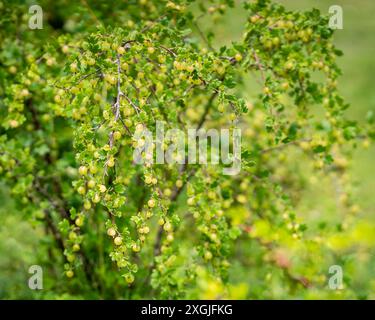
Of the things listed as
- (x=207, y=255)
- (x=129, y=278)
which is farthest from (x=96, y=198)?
(x=207, y=255)

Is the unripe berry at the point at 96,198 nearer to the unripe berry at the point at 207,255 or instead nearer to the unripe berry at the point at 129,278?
the unripe berry at the point at 129,278

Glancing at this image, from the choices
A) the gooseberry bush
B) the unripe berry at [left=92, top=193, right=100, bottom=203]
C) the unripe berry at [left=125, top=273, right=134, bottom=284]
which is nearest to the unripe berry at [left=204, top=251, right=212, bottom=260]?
the gooseberry bush

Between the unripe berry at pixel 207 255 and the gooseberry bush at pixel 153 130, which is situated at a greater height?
the gooseberry bush at pixel 153 130

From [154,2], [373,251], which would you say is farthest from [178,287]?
[373,251]

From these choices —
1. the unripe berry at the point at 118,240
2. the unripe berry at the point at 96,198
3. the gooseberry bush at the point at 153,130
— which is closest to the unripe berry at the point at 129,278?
the gooseberry bush at the point at 153,130

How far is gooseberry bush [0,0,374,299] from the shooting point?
1771mm

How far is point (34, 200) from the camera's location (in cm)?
268

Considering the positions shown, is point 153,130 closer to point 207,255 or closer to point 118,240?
point 118,240

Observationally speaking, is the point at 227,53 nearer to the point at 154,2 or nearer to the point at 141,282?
the point at 154,2

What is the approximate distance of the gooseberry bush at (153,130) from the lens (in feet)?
5.81

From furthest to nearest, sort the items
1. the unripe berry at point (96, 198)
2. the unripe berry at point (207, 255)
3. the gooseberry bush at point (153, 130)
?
the unripe berry at point (207, 255) → the gooseberry bush at point (153, 130) → the unripe berry at point (96, 198)

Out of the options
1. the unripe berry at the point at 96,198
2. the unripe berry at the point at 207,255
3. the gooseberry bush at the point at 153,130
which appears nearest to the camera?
the unripe berry at the point at 96,198

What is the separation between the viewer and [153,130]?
6.30ft

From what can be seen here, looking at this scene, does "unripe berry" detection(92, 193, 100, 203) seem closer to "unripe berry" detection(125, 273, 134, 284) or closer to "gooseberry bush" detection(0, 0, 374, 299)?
"gooseberry bush" detection(0, 0, 374, 299)
